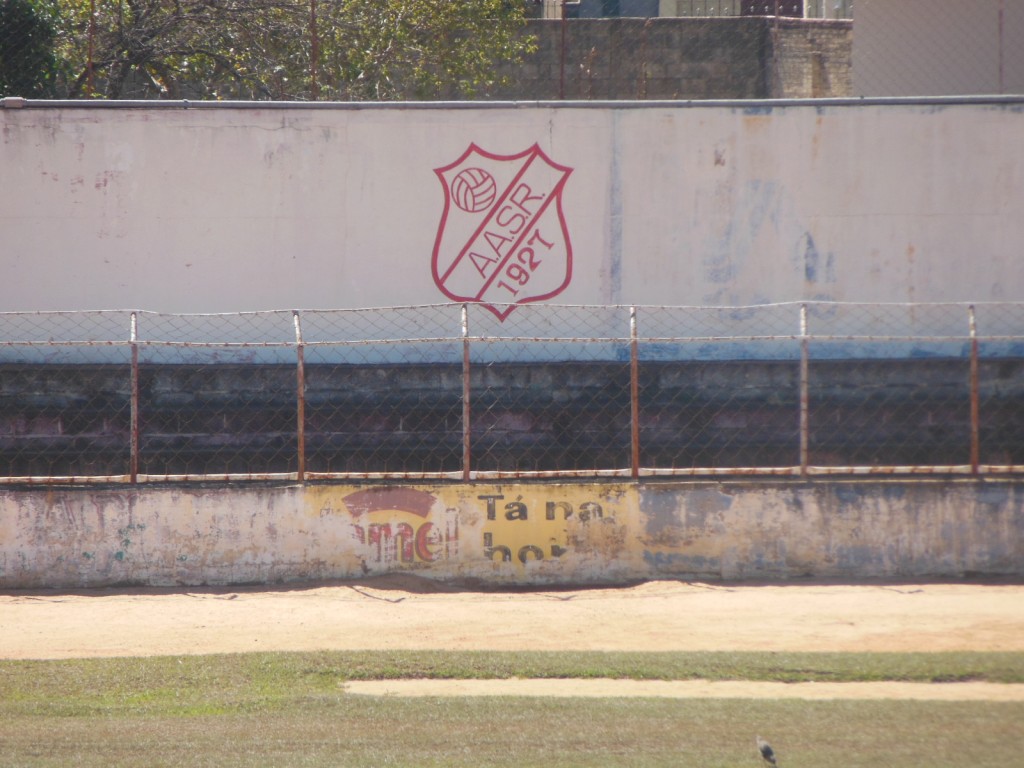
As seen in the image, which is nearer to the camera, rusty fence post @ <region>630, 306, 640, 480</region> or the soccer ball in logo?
rusty fence post @ <region>630, 306, 640, 480</region>

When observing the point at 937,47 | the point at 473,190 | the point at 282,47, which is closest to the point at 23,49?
the point at 282,47

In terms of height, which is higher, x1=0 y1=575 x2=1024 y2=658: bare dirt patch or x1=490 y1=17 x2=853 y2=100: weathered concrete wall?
x1=490 y1=17 x2=853 y2=100: weathered concrete wall

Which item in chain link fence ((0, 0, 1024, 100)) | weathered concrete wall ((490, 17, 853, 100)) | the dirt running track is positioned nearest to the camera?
→ the dirt running track

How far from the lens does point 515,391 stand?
39.0ft

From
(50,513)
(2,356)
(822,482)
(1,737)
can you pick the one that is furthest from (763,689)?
(2,356)

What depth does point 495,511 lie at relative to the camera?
350 inches

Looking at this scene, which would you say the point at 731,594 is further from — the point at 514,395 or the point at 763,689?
the point at 514,395

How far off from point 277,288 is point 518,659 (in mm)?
6698

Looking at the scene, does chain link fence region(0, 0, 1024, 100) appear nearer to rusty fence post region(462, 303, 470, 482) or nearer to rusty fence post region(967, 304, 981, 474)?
rusty fence post region(462, 303, 470, 482)

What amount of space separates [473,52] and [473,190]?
464 cm

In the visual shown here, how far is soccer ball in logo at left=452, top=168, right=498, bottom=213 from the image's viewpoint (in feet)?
40.6

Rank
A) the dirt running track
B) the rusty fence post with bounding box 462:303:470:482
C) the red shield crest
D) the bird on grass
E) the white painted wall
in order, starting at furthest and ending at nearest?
the red shield crest
the white painted wall
the rusty fence post with bounding box 462:303:470:482
the dirt running track
the bird on grass

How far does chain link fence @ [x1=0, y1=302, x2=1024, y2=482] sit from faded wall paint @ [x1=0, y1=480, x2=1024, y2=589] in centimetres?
233

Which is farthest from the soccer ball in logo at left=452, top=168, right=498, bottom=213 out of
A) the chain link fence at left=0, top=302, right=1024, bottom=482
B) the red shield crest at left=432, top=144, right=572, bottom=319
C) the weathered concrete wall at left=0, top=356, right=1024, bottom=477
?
the weathered concrete wall at left=0, top=356, right=1024, bottom=477
